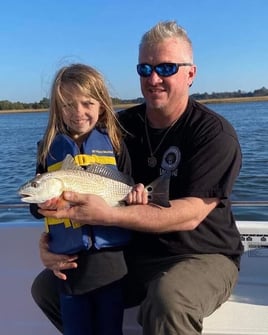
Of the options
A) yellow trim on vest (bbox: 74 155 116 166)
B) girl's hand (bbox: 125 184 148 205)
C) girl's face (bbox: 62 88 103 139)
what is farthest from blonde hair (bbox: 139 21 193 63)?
girl's hand (bbox: 125 184 148 205)

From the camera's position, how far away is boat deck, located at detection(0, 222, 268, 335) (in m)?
2.67

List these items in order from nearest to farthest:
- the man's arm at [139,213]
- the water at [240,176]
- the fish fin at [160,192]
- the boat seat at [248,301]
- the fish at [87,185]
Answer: the fish at [87,185]
the man's arm at [139,213]
the fish fin at [160,192]
the boat seat at [248,301]
the water at [240,176]

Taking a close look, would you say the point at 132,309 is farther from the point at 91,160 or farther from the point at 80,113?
the point at 80,113

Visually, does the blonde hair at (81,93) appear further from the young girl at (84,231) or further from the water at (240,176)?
the water at (240,176)

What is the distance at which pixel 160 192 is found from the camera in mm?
2453

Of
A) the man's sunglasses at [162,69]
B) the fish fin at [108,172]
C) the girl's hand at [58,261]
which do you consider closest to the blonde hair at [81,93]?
the fish fin at [108,172]

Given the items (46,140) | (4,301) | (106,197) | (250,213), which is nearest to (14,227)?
(4,301)

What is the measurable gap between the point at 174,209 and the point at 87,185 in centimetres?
47

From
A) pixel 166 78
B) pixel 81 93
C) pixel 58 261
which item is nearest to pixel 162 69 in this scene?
pixel 166 78

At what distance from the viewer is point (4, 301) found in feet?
11.2

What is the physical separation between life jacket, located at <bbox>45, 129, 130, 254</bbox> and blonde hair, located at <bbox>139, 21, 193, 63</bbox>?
654mm

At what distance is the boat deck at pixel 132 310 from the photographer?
267 centimetres

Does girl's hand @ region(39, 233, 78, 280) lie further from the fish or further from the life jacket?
the fish

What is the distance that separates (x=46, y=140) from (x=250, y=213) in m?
2.97
